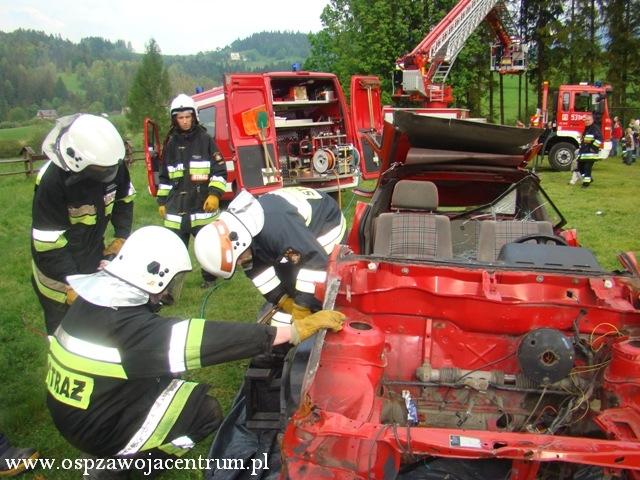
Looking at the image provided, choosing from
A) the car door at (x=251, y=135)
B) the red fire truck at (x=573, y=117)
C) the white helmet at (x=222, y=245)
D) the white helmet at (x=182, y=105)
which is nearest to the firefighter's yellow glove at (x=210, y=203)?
the white helmet at (x=182, y=105)

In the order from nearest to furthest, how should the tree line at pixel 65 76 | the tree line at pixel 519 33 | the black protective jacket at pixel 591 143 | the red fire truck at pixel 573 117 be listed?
the black protective jacket at pixel 591 143
the red fire truck at pixel 573 117
the tree line at pixel 519 33
the tree line at pixel 65 76

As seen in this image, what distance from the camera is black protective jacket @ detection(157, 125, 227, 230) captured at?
4.73m

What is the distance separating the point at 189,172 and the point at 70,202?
6.08ft

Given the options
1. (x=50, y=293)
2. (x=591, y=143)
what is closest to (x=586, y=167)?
(x=591, y=143)

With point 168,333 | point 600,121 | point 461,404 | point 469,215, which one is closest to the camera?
point 168,333

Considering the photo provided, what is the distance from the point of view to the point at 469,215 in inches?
155

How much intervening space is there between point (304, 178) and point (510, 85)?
119ft

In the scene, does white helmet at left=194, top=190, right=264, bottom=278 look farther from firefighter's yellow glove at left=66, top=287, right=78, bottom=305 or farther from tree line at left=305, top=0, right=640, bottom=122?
tree line at left=305, top=0, right=640, bottom=122

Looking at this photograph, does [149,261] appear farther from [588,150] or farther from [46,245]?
[588,150]

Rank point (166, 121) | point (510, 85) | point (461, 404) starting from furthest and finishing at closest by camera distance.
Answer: point (510, 85) → point (166, 121) → point (461, 404)

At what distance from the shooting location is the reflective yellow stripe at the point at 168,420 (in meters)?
2.35

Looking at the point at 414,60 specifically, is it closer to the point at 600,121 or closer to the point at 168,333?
the point at 600,121

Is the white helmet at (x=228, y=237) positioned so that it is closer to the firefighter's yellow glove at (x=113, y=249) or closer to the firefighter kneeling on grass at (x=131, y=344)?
the firefighter kneeling on grass at (x=131, y=344)

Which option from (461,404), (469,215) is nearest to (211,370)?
(461,404)
